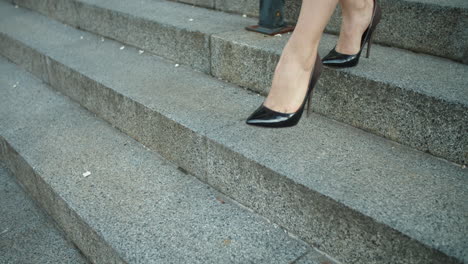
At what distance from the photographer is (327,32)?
2.02 metres

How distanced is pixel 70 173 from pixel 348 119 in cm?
118

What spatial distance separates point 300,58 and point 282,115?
217mm

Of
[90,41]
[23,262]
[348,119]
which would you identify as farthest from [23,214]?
[348,119]

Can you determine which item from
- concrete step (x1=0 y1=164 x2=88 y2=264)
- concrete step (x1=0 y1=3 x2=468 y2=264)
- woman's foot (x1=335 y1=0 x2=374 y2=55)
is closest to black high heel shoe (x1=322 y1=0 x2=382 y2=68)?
woman's foot (x1=335 y1=0 x2=374 y2=55)

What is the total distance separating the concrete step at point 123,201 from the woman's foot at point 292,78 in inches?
16.5

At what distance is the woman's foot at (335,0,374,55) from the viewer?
5.17 ft

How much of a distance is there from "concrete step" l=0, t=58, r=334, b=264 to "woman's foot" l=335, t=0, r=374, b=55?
78 cm

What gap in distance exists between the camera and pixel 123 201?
1472 millimetres

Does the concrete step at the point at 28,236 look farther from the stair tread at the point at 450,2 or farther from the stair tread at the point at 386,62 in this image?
the stair tread at the point at 450,2

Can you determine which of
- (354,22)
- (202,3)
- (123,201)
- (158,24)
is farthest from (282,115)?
(202,3)

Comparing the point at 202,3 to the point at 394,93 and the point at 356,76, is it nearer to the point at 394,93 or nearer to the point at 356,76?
the point at 356,76

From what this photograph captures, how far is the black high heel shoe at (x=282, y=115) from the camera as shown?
1.44 metres

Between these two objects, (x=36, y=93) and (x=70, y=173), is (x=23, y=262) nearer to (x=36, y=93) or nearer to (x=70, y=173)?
(x=70, y=173)

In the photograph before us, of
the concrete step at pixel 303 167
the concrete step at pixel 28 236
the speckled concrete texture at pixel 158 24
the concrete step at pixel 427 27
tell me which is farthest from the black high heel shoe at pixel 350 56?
the concrete step at pixel 28 236
